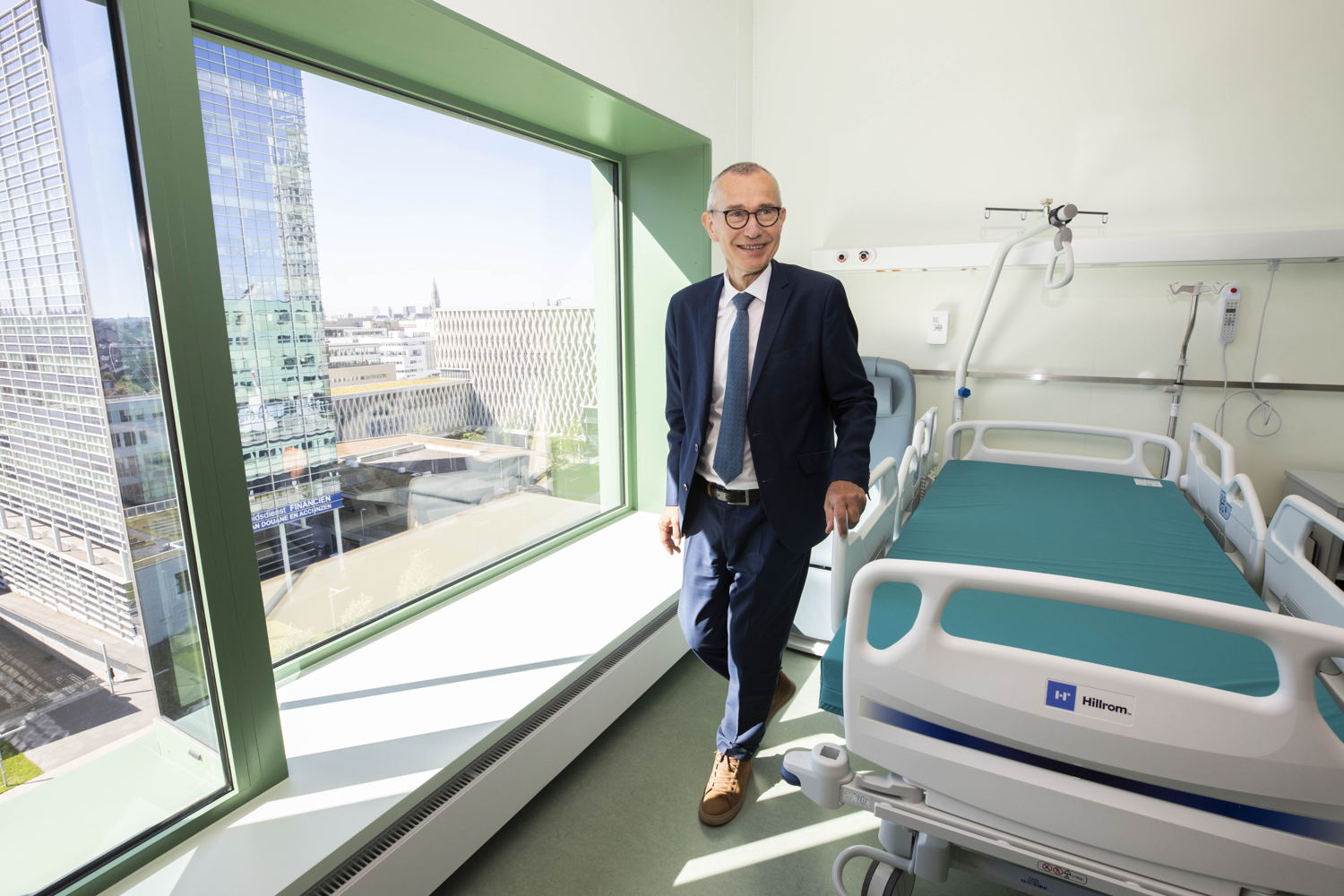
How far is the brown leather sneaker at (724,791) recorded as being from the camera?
1918mm

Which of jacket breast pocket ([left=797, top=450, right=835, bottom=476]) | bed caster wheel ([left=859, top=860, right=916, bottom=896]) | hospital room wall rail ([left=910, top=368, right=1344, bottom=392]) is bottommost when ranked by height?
bed caster wheel ([left=859, top=860, right=916, bottom=896])

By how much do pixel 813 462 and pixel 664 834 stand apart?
1133 mm

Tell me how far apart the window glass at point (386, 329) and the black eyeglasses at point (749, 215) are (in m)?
1.20

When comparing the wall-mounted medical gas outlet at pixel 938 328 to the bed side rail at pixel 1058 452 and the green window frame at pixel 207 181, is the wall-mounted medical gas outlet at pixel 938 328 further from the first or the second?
the green window frame at pixel 207 181

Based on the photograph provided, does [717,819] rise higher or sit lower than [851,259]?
lower

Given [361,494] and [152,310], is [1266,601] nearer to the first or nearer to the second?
[361,494]

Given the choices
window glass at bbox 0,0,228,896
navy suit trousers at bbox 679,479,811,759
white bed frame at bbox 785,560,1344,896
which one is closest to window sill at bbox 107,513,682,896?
window glass at bbox 0,0,228,896

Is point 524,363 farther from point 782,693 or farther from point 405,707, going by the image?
point 782,693

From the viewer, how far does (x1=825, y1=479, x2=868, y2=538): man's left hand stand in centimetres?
169

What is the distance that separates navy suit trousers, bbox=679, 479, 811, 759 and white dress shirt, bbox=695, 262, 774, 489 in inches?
2.6

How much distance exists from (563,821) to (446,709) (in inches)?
19.2

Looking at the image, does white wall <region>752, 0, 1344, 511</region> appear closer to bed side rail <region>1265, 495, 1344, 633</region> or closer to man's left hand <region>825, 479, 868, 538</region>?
bed side rail <region>1265, 495, 1344, 633</region>

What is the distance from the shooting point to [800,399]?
1.76 meters

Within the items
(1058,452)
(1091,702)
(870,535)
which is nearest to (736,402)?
(870,535)
